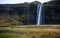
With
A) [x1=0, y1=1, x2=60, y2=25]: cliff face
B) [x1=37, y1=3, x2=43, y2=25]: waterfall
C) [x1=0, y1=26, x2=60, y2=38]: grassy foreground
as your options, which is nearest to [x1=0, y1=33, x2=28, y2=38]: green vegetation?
[x1=0, y1=26, x2=60, y2=38]: grassy foreground

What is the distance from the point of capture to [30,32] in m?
2.28

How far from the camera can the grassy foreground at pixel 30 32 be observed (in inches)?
88.4

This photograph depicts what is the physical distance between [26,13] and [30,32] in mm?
304

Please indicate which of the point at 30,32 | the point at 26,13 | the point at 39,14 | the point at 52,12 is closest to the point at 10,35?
the point at 30,32

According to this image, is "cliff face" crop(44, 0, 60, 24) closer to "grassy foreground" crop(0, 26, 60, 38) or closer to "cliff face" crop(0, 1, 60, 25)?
"cliff face" crop(0, 1, 60, 25)

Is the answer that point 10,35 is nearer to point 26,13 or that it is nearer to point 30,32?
point 30,32

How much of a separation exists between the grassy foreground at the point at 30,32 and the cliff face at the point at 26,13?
0.29ft

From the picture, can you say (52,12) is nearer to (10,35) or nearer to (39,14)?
(39,14)

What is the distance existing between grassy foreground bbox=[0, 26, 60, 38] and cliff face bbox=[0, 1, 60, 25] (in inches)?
3.4

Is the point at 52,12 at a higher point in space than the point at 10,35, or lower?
higher

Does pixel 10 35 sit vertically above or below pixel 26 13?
below

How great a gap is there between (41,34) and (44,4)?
465 mm

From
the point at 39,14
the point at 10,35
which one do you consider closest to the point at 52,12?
the point at 39,14

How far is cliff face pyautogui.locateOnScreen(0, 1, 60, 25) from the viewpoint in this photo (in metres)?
2.32
